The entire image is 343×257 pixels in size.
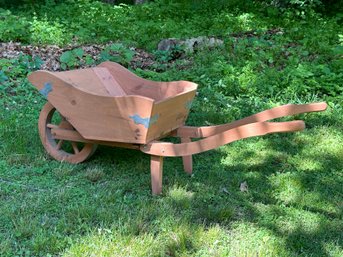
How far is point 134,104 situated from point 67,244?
1095mm

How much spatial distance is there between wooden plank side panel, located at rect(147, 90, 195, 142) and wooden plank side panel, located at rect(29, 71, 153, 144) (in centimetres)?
11

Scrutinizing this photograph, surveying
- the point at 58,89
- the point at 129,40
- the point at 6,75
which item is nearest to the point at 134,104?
the point at 58,89

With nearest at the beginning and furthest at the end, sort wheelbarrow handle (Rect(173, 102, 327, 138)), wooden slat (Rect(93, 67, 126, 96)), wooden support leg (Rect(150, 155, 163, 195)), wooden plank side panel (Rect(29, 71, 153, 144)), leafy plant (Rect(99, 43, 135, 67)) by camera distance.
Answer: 1. wheelbarrow handle (Rect(173, 102, 327, 138))
2. wooden plank side panel (Rect(29, 71, 153, 144))
3. wooden support leg (Rect(150, 155, 163, 195))
4. wooden slat (Rect(93, 67, 126, 96))
5. leafy plant (Rect(99, 43, 135, 67))

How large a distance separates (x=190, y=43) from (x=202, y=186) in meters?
4.60

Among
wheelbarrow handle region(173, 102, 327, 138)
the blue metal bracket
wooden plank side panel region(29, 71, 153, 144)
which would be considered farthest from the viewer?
the blue metal bracket

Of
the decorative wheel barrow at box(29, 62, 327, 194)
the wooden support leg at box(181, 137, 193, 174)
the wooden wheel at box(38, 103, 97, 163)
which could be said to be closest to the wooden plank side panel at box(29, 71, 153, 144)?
the decorative wheel barrow at box(29, 62, 327, 194)

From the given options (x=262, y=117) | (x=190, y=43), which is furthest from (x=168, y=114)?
(x=190, y=43)

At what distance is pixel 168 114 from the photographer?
362cm

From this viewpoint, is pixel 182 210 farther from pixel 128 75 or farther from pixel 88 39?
pixel 88 39

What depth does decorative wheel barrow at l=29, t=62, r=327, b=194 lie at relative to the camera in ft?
10.7

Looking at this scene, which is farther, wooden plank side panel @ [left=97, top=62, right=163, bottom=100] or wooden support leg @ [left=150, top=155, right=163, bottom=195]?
wooden plank side panel @ [left=97, top=62, right=163, bottom=100]

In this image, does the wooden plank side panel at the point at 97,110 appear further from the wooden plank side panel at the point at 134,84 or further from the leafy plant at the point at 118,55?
the leafy plant at the point at 118,55

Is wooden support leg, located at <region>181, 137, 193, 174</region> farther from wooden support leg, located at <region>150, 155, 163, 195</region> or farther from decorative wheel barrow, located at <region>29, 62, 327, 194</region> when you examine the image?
wooden support leg, located at <region>150, 155, 163, 195</region>

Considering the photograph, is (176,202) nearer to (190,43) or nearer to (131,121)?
(131,121)
